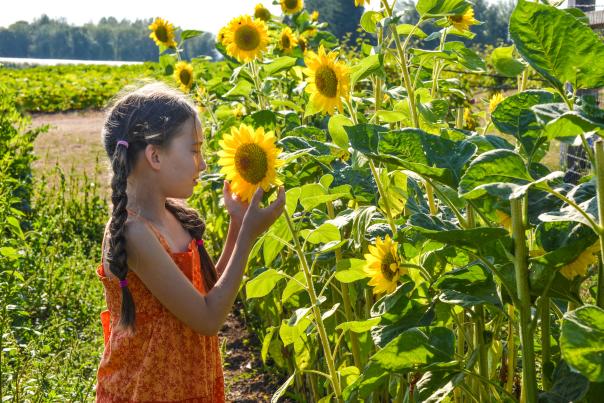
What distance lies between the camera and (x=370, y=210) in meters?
1.76

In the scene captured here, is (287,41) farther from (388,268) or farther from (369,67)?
(388,268)

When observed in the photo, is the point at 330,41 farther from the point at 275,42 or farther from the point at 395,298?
the point at 395,298

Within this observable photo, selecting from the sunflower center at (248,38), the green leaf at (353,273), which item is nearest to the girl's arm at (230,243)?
the green leaf at (353,273)

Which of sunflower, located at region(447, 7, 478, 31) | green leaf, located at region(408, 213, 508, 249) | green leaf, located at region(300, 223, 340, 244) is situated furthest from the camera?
sunflower, located at region(447, 7, 478, 31)

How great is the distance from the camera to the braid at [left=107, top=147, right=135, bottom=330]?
1920 mm

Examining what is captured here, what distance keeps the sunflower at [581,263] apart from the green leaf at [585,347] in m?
0.23

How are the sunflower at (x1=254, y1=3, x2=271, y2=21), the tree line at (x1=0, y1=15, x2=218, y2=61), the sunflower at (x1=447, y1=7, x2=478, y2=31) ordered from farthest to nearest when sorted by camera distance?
the tree line at (x1=0, y1=15, x2=218, y2=61) → the sunflower at (x1=254, y1=3, x2=271, y2=21) → the sunflower at (x1=447, y1=7, x2=478, y2=31)

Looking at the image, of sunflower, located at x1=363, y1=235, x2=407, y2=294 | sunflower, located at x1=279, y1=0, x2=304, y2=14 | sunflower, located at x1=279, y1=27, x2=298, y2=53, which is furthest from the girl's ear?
sunflower, located at x1=279, y1=0, x2=304, y2=14

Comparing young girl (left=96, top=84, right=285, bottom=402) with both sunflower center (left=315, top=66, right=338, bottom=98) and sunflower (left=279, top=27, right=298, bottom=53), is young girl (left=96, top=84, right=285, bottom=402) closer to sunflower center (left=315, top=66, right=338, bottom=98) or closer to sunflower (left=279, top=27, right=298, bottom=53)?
sunflower center (left=315, top=66, right=338, bottom=98)

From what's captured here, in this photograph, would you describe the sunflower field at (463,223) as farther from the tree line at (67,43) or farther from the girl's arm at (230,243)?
the tree line at (67,43)

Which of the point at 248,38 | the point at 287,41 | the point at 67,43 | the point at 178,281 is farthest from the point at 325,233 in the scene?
the point at 67,43

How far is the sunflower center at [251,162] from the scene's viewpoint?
1757 millimetres

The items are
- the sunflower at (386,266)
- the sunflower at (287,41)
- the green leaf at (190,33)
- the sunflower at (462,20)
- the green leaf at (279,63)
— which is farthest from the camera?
the green leaf at (190,33)

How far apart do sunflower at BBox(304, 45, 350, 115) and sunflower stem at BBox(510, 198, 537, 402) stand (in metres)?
0.82
